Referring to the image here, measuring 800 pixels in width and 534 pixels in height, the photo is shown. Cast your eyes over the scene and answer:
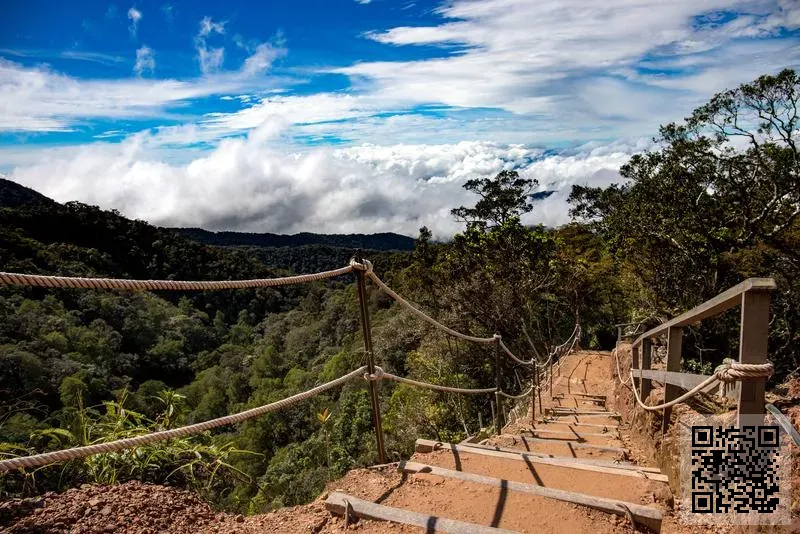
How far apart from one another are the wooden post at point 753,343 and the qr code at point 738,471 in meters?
0.10

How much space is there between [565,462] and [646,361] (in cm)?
144

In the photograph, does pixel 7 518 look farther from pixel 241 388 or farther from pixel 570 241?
pixel 241 388

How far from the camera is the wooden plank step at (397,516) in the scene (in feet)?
7.09

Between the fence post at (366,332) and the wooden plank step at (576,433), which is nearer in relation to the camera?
the fence post at (366,332)

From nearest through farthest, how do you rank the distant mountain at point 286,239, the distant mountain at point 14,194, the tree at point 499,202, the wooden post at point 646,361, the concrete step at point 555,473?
the concrete step at point 555,473 → the wooden post at point 646,361 → the tree at point 499,202 → the distant mountain at point 14,194 → the distant mountain at point 286,239

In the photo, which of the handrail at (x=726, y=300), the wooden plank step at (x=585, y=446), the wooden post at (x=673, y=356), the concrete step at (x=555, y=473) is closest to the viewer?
the handrail at (x=726, y=300)

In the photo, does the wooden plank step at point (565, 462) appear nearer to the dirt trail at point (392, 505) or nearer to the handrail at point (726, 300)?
the dirt trail at point (392, 505)

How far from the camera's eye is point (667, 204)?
40.0 ft

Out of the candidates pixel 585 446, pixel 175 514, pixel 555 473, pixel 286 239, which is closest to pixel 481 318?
pixel 585 446

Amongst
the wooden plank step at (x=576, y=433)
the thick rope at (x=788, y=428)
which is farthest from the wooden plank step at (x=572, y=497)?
Result: the wooden plank step at (x=576, y=433)

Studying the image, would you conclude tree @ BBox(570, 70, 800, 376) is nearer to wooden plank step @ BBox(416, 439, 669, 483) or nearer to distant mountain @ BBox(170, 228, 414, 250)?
wooden plank step @ BBox(416, 439, 669, 483)

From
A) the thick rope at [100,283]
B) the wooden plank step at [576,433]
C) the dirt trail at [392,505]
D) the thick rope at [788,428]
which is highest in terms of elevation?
the thick rope at [100,283]

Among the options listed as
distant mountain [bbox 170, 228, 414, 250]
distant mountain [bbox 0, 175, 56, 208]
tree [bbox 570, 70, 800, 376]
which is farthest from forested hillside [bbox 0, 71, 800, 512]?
distant mountain [bbox 170, 228, 414, 250]

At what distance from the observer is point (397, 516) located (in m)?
2.31
